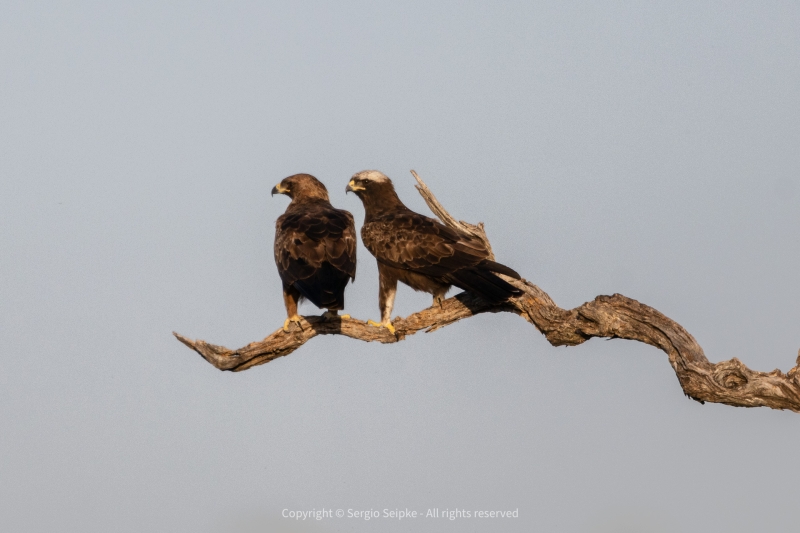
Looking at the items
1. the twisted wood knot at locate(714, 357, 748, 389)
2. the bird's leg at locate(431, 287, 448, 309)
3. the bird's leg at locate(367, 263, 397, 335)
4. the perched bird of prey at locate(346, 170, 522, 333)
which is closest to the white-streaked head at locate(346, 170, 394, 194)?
the perched bird of prey at locate(346, 170, 522, 333)

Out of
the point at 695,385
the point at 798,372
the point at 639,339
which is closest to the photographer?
the point at 798,372

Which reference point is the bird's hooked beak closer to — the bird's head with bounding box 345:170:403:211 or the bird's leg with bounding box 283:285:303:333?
the bird's head with bounding box 345:170:403:211

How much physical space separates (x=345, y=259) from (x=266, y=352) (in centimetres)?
142

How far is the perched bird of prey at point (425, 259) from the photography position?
36.9 feet

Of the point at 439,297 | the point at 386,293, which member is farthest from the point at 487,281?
the point at 386,293

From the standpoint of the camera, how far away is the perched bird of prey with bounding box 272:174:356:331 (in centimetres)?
1109

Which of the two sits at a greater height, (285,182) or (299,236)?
(285,182)

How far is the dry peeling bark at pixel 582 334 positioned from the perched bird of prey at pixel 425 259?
235 millimetres

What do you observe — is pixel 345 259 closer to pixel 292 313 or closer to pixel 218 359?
pixel 292 313

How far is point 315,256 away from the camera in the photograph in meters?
11.4

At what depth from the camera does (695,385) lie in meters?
9.97

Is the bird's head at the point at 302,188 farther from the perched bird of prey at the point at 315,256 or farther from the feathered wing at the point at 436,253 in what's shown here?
the feathered wing at the point at 436,253

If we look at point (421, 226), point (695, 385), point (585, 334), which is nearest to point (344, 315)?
point (421, 226)

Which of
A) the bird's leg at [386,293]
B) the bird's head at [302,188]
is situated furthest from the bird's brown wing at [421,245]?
the bird's head at [302,188]
